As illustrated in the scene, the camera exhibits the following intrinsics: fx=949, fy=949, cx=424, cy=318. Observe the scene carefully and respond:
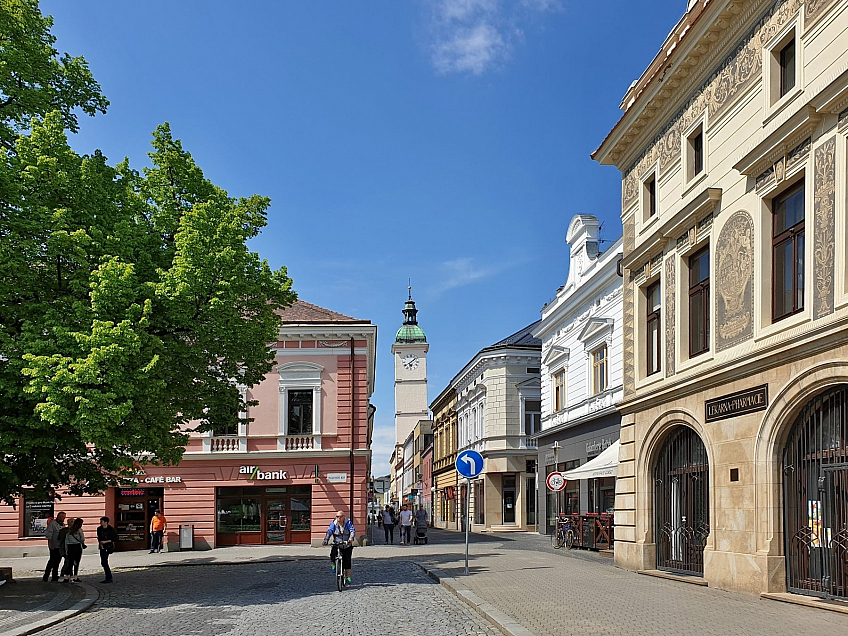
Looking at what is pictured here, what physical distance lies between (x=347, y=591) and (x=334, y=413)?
1745 cm

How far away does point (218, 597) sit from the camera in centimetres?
1792

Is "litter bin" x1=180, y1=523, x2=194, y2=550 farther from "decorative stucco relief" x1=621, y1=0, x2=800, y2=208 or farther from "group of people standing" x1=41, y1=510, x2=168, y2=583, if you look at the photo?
"decorative stucco relief" x1=621, y1=0, x2=800, y2=208

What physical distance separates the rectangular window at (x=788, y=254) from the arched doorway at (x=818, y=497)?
1650mm

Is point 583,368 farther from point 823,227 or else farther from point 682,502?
point 823,227

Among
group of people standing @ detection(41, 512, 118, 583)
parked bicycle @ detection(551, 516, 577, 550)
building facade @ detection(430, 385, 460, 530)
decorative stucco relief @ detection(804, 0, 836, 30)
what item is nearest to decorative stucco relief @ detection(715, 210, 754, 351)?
decorative stucco relief @ detection(804, 0, 836, 30)

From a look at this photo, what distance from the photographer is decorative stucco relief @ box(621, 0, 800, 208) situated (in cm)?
1560

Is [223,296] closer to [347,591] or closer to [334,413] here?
[347,591]

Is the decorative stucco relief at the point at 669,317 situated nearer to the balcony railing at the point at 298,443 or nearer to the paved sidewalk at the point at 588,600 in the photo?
the paved sidewalk at the point at 588,600

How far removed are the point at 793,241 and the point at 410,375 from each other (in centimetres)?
9438

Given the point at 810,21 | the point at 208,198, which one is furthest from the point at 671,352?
the point at 208,198

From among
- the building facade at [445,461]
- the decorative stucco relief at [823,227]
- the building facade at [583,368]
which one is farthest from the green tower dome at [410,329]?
the decorative stucco relief at [823,227]

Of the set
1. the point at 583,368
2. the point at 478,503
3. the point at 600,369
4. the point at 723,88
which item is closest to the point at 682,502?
the point at 723,88

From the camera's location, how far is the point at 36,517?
3484 cm

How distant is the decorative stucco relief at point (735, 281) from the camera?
52.8 ft
